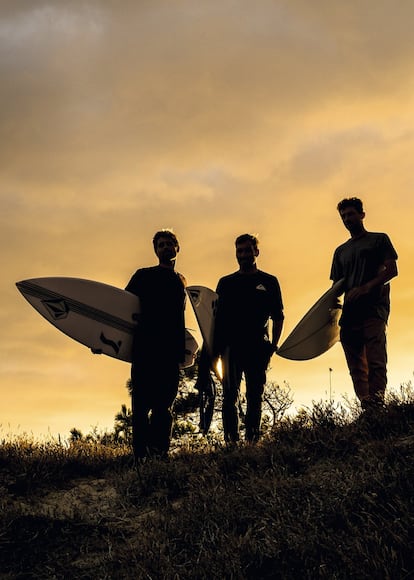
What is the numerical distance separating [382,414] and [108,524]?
8.16ft

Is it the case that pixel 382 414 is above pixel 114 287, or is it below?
below

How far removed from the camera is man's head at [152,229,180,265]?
6086 mm

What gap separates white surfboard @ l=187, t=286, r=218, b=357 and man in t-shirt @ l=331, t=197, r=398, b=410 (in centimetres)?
141

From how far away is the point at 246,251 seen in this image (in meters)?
6.11

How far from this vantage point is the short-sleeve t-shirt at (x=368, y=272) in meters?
6.18

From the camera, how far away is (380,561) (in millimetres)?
2873

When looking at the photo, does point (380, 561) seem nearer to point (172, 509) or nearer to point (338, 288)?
point (172, 509)

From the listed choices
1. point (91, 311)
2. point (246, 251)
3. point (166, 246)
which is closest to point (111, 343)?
point (91, 311)

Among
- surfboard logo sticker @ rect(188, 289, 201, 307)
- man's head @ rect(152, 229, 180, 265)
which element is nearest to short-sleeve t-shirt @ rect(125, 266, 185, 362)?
man's head @ rect(152, 229, 180, 265)

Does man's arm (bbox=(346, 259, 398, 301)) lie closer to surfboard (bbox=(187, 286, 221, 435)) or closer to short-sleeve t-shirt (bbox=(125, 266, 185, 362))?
surfboard (bbox=(187, 286, 221, 435))

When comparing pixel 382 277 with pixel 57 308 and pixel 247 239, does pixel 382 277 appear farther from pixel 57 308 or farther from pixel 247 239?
pixel 57 308

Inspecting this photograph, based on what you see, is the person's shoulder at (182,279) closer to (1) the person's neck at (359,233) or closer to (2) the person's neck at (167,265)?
(2) the person's neck at (167,265)

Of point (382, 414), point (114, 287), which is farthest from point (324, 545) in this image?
point (114, 287)

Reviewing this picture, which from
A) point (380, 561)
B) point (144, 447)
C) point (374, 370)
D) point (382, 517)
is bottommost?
point (380, 561)
